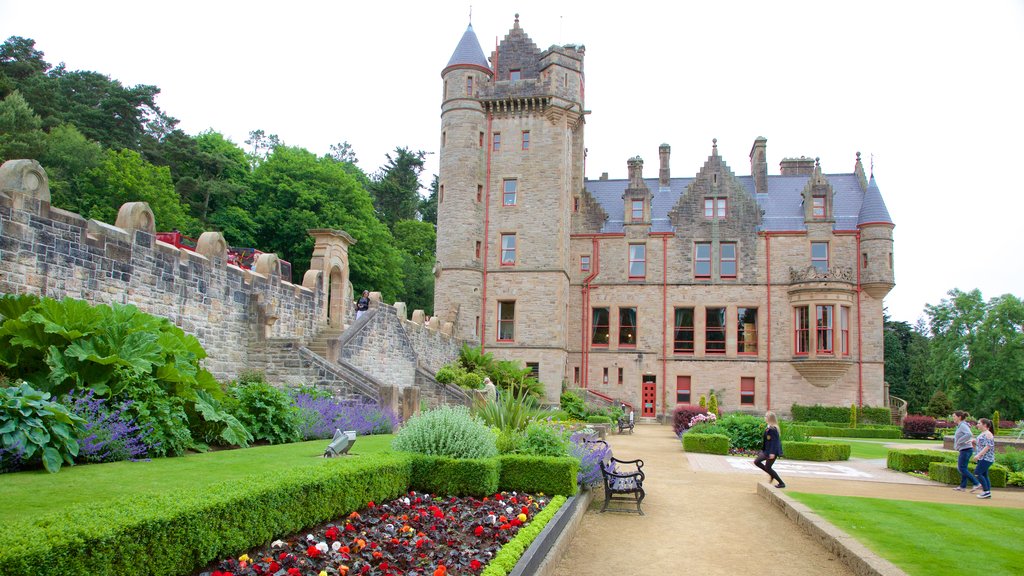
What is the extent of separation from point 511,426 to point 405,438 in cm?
313

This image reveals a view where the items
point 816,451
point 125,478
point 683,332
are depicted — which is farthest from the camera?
point 683,332

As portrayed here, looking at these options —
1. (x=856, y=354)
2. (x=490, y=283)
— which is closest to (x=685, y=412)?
(x=490, y=283)

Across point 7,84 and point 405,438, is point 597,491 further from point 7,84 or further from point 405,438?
point 7,84

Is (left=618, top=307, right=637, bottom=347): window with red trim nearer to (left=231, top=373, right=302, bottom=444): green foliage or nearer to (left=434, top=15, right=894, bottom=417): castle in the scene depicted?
(left=434, top=15, right=894, bottom=417): castle

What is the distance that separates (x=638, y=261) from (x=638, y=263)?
0.11 meters

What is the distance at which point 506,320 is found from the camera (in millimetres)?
36219

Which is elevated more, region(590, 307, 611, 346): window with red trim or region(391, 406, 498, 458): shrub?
region(590, 307, 611, 346): window with red trim

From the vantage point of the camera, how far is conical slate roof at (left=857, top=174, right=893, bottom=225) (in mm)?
37312

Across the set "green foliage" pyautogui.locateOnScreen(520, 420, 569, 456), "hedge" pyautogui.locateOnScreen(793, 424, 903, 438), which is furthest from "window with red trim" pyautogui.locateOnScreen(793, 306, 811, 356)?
"green foliage" pyautogui.locateOnScreen(520, 420, 569, 456)

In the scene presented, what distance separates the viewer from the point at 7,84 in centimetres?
3750

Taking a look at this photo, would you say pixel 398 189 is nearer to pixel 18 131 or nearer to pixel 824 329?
pixel 18 131

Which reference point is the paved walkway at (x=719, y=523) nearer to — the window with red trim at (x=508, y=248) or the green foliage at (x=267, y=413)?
the green foliage at (x=267, y=413)

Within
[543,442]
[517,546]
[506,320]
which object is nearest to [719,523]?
[543,442]

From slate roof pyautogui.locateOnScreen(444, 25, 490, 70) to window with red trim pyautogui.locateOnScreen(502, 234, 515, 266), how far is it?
339 inches
